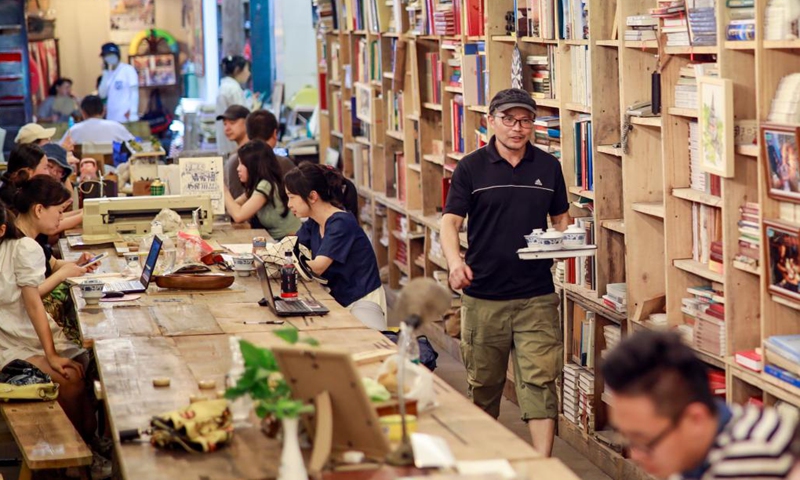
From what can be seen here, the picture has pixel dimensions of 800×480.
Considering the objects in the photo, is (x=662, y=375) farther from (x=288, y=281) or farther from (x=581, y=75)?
(x=581, y=75)

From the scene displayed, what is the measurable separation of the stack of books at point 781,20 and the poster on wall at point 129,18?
13.9m

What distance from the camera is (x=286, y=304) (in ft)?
18.1

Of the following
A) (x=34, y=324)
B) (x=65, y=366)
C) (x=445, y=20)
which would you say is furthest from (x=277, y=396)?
(x=445, y=20)

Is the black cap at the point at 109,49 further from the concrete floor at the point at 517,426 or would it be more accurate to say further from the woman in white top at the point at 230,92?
the concrete floor at the point at 517,426

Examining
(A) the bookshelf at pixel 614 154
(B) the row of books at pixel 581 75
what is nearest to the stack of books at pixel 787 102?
(A) the bookshelf at pixel 614 154

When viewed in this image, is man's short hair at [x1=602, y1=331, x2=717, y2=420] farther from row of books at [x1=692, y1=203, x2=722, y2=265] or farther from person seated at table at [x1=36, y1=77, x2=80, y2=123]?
person seated at table at [x1=36, y1=77, x2=80, y2=123]

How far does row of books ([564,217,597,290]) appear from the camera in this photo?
6.27 meters

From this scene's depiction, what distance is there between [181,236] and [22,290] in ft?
Answer: 3.52

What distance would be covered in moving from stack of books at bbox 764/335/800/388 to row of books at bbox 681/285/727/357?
0.30 meters

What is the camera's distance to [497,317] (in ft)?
18.2

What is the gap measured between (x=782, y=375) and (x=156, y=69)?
45.5 feet

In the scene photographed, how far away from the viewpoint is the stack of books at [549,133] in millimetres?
6703

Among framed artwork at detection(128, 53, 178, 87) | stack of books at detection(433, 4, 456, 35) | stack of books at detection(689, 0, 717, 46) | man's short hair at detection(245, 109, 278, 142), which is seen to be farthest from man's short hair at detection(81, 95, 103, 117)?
stack of books at detection(689, 0, 717, 46)

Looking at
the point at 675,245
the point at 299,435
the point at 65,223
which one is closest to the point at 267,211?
the point at 65,223
